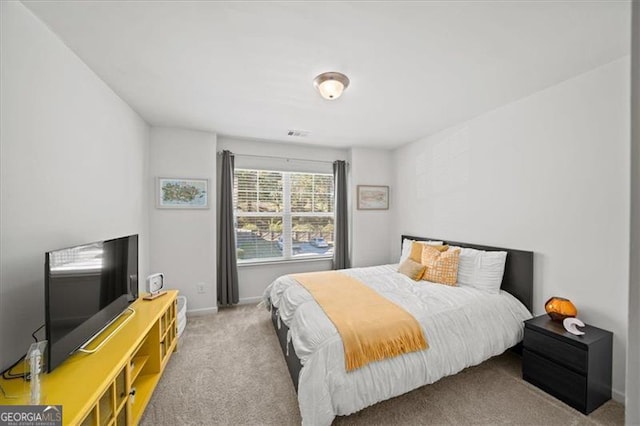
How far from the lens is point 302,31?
1.67 metres

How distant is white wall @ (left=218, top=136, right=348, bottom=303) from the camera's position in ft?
13.1

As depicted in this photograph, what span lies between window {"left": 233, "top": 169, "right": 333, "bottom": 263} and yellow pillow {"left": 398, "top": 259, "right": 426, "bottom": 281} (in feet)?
5.15

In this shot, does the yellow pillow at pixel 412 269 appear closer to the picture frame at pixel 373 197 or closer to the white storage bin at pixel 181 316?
the picture frame at pixel 373 197

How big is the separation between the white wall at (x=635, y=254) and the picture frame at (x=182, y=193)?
12.2ft

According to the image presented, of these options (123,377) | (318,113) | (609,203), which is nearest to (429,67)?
(318,113)

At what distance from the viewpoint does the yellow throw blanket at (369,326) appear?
177 cm

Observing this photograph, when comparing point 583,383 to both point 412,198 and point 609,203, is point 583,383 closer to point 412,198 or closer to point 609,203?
point 609,203

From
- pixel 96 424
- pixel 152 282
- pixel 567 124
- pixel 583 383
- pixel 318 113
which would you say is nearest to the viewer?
pixel 96 424

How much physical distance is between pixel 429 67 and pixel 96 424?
9.70ft

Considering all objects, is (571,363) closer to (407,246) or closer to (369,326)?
(369,326)

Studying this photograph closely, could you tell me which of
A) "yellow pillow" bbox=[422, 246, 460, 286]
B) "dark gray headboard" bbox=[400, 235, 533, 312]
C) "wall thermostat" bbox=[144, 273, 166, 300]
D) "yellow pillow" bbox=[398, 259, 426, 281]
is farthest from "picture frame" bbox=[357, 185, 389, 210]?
"wall thermostat" bbox=[144, 273, 166, 300]

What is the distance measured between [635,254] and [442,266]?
2666 mm

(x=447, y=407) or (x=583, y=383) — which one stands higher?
(x=583, y=383)

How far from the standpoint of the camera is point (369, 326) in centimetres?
190
